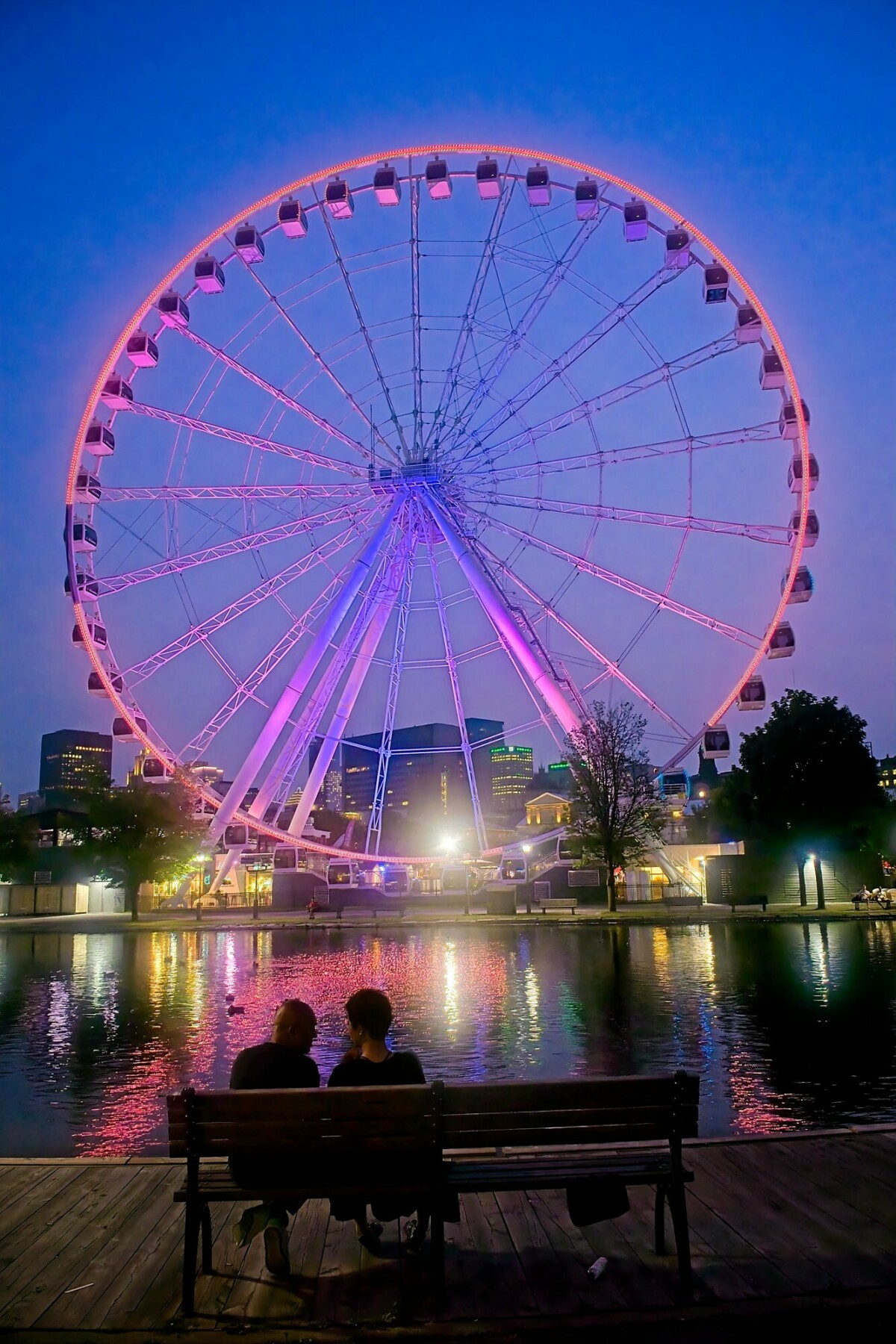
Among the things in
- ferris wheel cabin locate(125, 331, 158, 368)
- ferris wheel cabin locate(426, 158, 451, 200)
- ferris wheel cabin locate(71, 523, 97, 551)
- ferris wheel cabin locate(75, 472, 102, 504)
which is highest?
ferris wheel cabin locate(426, 158, 451, 200)

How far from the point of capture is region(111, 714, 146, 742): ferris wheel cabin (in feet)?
114

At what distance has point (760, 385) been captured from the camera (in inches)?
1195

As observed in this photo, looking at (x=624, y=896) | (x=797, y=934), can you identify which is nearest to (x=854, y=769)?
(x=624, y=896)

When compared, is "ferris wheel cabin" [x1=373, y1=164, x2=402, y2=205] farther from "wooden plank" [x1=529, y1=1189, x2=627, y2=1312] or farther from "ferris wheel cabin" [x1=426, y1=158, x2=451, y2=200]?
"wooden plank" [x1=529, y1=1189, x2=627, y2=1312]

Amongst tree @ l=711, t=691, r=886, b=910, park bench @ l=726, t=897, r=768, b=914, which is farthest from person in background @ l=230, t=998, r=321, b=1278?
tree @ l=711, t=691, r=886, b=910

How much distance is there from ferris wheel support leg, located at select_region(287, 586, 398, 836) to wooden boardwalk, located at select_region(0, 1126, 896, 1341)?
31975 mm

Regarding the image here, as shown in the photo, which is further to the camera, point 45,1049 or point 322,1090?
point 45,1049

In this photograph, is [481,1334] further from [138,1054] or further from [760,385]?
[760,385]

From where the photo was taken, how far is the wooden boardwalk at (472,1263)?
4.60m

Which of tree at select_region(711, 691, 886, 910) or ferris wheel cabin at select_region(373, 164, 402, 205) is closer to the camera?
ferris wheel cabin at select_region(373, 164, 402, 205)

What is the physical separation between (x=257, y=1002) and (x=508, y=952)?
10.0 meters

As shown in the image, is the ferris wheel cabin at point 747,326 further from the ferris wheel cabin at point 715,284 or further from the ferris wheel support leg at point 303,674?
the ferris wheel support leg at point 303,674

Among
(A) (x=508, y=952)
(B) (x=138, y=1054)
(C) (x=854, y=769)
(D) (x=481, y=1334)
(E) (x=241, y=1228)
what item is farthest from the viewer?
(C) (x=854, y=769)

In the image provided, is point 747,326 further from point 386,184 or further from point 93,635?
point 93,635
